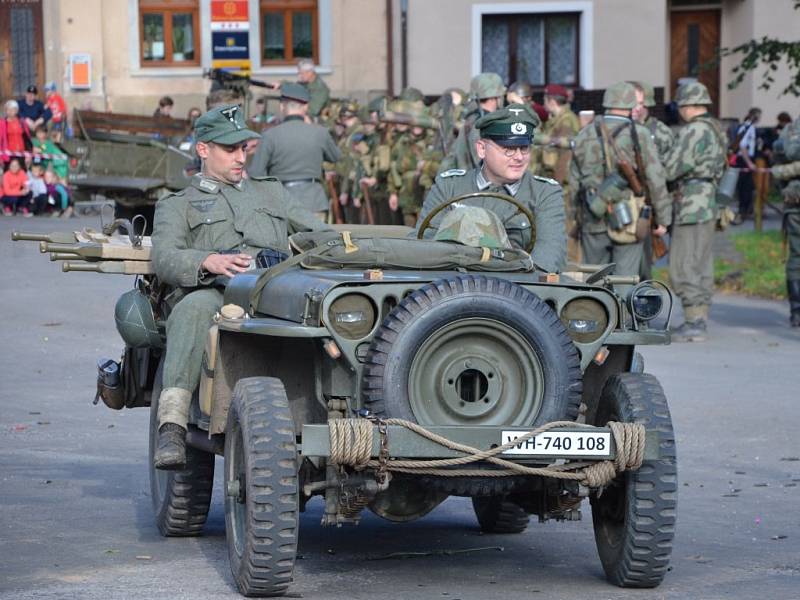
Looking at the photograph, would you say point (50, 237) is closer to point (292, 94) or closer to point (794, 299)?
point (794, 299)

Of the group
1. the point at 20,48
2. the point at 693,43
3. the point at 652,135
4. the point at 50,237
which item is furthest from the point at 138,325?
the point at 20,48

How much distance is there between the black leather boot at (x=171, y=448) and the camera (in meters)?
7.22

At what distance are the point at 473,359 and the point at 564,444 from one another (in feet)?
1.42

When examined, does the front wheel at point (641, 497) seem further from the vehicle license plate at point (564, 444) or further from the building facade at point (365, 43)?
the building facade at point (365, 43)

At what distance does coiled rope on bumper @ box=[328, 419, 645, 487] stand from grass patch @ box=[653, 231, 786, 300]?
11740 mm

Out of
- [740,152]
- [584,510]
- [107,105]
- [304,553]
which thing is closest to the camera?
[304,553]

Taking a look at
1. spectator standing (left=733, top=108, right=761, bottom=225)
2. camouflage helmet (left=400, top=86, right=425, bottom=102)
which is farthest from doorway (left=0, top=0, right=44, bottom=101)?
camouflage helmet (left=400, top=86, right=425, bottom=102)

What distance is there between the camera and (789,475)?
9672 millimetres

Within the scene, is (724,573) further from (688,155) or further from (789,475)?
(688,155)

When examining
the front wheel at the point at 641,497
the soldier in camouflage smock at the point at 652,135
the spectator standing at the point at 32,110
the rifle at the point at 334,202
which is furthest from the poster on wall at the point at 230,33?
the front wheel at the point at 641,497

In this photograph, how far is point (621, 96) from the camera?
14797mm

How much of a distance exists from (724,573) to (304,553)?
65.3 inches

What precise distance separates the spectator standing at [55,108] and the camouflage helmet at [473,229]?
23.5 m

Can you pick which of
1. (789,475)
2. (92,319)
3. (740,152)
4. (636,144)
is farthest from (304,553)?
(740,152)
